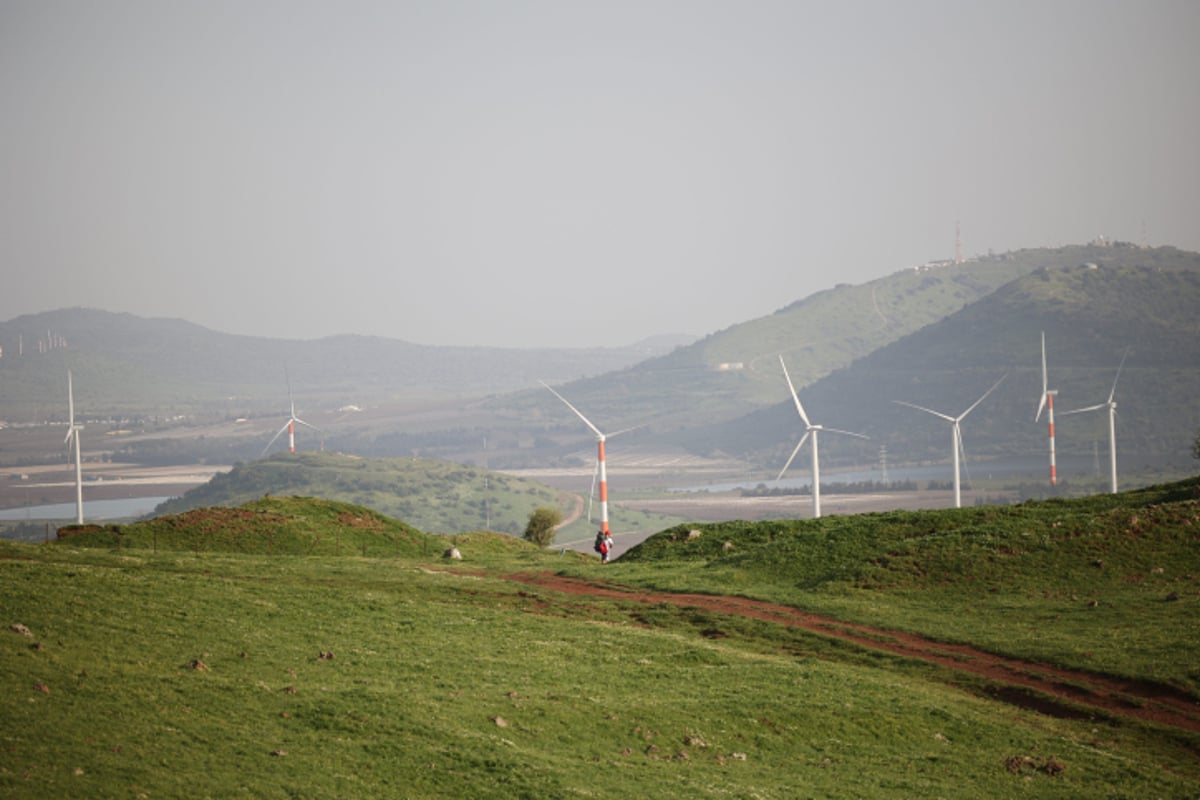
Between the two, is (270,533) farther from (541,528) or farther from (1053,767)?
(1053,767)

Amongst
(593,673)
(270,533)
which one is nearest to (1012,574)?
(593,673)

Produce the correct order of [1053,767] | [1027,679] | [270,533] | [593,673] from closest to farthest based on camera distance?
[1053,767]
[593,673]
[1027,679]
[270,533]

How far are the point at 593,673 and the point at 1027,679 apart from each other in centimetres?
1287

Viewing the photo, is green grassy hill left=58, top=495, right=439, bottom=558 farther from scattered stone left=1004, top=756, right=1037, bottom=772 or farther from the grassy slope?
scattered stone left=1004, top=756, right=1037, bottom=772

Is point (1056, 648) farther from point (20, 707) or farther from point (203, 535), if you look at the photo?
point (203, 535)

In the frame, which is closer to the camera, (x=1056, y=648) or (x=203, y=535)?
(x=1056, y=648)

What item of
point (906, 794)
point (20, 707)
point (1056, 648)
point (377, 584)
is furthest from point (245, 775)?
point (1056, 648)

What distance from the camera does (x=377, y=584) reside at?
4634cm

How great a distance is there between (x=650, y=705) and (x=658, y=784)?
5.09 m

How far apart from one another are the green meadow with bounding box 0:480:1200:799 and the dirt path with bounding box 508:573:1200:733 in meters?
0.39

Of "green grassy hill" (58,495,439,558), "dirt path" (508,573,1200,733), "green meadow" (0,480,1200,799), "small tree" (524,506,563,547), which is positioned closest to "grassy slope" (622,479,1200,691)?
"green meadow" (0,480,1200,799)

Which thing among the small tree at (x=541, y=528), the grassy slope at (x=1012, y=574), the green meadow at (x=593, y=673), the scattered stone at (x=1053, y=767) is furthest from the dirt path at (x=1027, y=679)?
the small tree at (x=541, y=528)

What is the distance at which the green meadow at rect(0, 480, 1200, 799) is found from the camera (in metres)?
26.0

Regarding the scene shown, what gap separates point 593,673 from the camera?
34.9 metres
